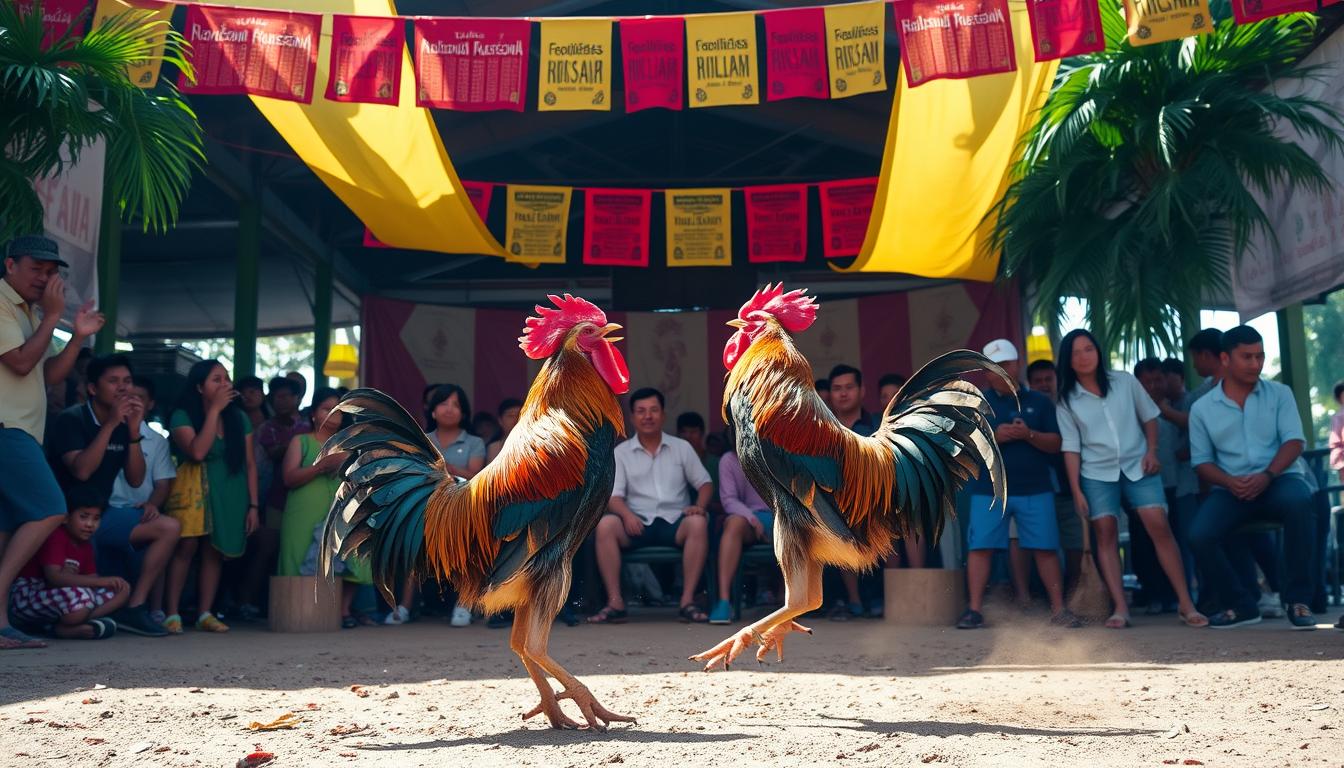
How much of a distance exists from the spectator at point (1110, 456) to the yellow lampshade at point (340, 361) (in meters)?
9.26

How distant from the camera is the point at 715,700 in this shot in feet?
16.0

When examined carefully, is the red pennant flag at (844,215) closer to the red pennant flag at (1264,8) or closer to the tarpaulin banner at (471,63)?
the tarpaulin banner at (471,63)

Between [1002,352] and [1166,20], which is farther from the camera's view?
[1002,352]

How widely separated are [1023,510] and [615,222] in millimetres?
5029

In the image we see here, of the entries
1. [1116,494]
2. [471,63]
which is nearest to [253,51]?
[471,63]

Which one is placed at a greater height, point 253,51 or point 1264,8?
point 253,51

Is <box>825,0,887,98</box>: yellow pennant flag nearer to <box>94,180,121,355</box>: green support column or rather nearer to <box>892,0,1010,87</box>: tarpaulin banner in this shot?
<box>892,0,1010,87</box>: tarpaulin banner

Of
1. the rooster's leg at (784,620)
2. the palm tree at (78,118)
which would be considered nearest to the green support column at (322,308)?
the palm tree at (78,118)

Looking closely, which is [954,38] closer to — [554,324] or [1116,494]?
[1116,494]

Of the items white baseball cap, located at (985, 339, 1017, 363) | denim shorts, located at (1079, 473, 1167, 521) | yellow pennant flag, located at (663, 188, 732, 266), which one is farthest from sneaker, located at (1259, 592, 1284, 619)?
yellow pennant flag, located at (663, 188, 732, 266)

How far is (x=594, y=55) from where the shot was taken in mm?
8172

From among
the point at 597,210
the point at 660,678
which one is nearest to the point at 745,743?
the point at 660,678

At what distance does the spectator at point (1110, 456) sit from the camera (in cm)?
725

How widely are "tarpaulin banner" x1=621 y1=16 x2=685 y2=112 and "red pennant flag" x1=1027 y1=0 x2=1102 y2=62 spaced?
2.45 meters
